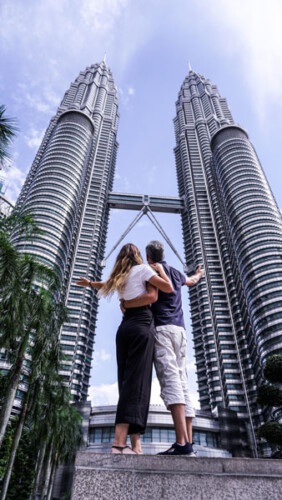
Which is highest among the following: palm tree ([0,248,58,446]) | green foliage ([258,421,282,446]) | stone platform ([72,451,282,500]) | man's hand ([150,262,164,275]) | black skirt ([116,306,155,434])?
palm tree ([0,248,58,446])

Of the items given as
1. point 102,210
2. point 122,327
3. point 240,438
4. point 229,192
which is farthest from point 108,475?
point 102,210

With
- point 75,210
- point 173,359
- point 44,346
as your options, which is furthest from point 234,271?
point 173,359

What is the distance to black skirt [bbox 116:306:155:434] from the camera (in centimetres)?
353

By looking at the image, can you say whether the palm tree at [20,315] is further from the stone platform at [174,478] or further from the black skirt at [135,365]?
the stone platform at [174,478]

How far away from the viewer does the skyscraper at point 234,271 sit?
7106 centimetres

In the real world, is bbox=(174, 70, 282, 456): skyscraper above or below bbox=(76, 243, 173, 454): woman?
above

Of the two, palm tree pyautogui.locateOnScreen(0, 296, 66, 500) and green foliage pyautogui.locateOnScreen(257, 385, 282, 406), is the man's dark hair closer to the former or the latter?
palm tree pyautogui.locateOnScreen(0, 296, 66, 500)

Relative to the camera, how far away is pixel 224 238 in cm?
10094

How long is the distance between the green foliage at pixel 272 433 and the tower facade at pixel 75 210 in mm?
41008

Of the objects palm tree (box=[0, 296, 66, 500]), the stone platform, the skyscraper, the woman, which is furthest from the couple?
the skyscraper

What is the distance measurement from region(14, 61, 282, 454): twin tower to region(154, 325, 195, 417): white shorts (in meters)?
49.5

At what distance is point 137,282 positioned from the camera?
166 inches

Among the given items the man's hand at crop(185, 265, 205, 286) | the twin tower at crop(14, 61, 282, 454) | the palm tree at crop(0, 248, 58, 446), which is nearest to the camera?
the man's hand at crop(185, 265, 205, 286)

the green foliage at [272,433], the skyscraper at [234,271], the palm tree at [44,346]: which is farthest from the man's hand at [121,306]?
the skyscraper at [234,271]
